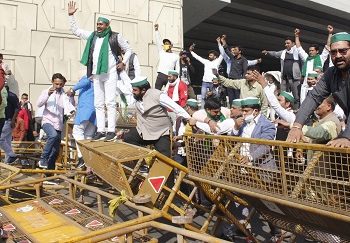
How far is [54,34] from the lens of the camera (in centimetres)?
1203

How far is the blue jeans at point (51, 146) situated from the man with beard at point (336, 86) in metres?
4.92

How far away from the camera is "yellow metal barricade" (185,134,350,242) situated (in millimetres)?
2768

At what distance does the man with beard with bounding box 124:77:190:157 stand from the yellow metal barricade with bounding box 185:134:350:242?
5.54 feet

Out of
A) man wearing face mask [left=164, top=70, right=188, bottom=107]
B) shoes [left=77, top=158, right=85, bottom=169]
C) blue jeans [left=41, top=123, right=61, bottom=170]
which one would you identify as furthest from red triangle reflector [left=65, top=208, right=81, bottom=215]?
man wearing face mask [left=164, top=70, right=188, bottom=107]

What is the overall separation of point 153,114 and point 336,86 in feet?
9.11

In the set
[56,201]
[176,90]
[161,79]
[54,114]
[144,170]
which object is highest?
[161,79]

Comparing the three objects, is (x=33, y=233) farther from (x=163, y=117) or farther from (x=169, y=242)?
(x=163, y=117)

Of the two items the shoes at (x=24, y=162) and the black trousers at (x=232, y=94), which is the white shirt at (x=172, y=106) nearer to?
the shoes at (x=24, y=162)

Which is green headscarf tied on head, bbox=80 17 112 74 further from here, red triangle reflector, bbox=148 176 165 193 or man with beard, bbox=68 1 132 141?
red triangle reflector, bbox=148 176 165 193

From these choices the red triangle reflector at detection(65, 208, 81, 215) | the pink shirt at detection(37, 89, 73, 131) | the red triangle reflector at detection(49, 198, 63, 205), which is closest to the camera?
the red triangle reflector at detection(65, 208, 81, 215)

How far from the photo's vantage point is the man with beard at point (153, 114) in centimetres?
571

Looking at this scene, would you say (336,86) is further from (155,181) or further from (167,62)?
(167,62)

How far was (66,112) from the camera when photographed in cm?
773

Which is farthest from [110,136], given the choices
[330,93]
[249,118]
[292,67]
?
[292,67]
